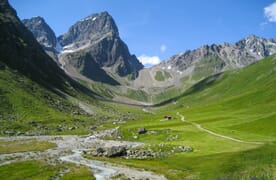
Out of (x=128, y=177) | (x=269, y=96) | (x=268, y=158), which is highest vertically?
(x=269, y=96)

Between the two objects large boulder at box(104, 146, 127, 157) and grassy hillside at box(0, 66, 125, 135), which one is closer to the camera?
large boulder at box(104, 146, 127, 157)

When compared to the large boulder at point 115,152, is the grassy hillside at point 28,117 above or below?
above

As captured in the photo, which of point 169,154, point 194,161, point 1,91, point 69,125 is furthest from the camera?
point 1,91

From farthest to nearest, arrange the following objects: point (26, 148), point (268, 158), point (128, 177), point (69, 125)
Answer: point (69, 125)
point (26, 148)
point (128, 177)
point (268, 158)

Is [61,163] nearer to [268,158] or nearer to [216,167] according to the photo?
[216,167]

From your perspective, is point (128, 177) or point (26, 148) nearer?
point (128, 177)

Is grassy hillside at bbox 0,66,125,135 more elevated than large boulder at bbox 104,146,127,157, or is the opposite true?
grassy hillside at bbox 0,66,125,135

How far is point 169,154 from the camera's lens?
254ft

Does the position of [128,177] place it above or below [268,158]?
below

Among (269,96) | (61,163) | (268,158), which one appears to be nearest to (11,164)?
(61,163)

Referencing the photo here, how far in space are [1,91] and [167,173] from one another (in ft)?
517

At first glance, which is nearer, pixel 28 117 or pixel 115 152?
pixel 115 152

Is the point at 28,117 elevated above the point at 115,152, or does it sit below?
above

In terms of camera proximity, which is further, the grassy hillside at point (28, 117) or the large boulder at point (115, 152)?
the grassy hillside at point (28, 117)
